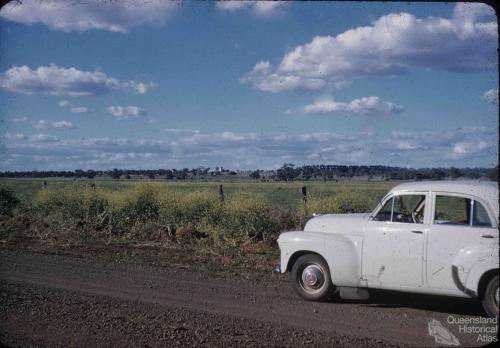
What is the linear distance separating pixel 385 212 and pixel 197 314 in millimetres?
3225

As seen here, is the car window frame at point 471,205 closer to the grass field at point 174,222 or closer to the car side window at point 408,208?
the car side window at point 408,208

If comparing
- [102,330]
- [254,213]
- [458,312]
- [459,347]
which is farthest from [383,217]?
[254,213]

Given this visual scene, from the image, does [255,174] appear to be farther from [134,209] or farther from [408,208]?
[408,208]

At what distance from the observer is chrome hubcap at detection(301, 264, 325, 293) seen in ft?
27.6

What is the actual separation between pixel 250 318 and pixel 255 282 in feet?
8.93

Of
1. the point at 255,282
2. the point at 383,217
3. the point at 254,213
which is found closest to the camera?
the point at 383,217

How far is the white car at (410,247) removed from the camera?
6840mm

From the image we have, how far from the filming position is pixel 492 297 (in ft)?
21.8

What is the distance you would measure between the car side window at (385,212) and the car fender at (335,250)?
42cm

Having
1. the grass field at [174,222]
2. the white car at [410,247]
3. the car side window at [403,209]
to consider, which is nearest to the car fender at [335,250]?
the white car at [410,247]

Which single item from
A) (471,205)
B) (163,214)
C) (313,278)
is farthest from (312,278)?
(163,214)

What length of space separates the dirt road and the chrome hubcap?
0.31 meters

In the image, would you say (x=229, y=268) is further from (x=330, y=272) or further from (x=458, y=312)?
(x=458, y=312)

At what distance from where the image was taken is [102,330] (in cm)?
672
